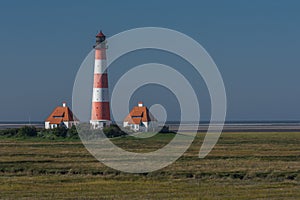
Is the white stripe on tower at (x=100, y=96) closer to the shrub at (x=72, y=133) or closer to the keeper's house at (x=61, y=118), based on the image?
the shrub at (x=72, y=133)

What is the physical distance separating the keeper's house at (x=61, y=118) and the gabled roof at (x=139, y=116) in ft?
20.9

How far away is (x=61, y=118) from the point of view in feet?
281

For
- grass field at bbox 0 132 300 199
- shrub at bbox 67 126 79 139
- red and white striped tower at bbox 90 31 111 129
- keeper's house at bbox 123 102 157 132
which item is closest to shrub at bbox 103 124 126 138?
red and white striped tower at bbox 90 31 111 129

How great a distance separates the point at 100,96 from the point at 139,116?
13173 mm

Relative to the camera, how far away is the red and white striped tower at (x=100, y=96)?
244ft

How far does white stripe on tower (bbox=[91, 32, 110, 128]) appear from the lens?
74.2 metres

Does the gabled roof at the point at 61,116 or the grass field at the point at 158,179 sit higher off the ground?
the gabled roof at the point at 61,116

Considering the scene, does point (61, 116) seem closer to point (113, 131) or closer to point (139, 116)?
point (139, 116)

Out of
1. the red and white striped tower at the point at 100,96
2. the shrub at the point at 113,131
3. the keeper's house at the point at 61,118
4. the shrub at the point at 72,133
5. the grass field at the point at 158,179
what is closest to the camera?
the grass field at the point at 158,179

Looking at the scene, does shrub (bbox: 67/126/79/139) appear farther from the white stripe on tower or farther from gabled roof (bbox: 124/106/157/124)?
gabled roof (bbox: 124/106/157/124)

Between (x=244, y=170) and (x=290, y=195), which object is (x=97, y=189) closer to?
(x=290, y=195)

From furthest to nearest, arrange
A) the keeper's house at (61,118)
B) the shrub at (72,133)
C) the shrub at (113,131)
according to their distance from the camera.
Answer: the keeper's house at (61,118), the shrub at (72,133), the shrub at (113,131)

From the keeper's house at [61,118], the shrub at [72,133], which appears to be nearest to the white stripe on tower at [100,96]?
the shrub at [72,133]

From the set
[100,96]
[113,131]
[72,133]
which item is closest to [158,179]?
[113,131]
